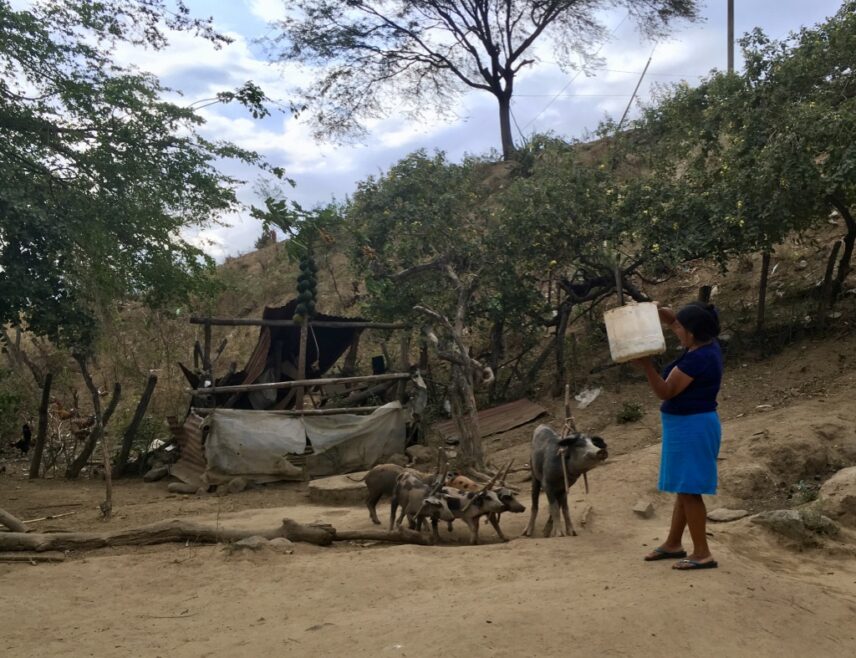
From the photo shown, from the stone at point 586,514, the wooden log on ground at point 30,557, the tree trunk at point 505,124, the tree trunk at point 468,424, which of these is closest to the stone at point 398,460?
the tree trunk at point 468,424

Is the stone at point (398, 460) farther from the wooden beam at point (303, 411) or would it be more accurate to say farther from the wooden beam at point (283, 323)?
the wooden beam at point (283, 323)

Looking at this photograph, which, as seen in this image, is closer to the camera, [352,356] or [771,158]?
[771,158]

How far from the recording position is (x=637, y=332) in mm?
4715

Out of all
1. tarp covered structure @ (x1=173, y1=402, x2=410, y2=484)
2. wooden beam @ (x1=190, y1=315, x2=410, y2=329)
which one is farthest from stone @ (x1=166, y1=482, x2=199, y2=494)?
wooden beam @ (x1=190, y1=315, x2=410, y2=329)

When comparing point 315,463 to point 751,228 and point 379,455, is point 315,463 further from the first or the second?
point 751,228

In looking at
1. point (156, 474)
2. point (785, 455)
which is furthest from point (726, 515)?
point (156, 474)

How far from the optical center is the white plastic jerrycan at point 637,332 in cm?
469

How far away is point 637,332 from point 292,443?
7884 millimetres

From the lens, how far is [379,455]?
483 inches

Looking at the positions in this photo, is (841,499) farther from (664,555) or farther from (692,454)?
(692,454)

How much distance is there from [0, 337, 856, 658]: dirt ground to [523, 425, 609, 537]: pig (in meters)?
0.30

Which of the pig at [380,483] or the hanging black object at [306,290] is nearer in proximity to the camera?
the pig at [380,483]

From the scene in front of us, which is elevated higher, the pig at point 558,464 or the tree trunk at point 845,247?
the tree trunk at point 845,247

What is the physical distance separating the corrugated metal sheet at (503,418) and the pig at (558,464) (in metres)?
5.58
